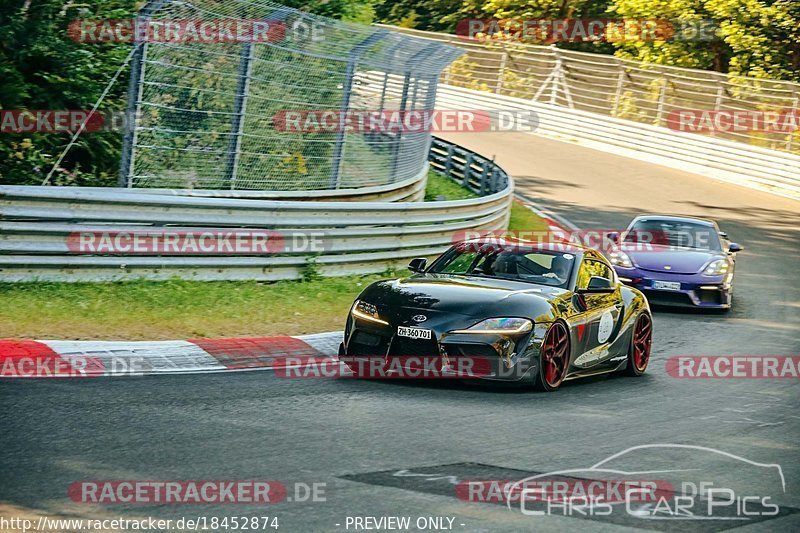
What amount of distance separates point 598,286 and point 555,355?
1015mm

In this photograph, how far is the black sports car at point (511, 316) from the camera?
9398 mm

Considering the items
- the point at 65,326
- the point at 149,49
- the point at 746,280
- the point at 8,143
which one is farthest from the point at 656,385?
the point at 746,280

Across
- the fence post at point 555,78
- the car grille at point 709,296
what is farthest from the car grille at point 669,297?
the fence post at point 555,78

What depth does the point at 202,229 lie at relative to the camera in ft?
42.6

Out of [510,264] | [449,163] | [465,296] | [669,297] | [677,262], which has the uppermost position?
[510,264]

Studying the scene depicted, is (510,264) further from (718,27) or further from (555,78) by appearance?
(555,78)
